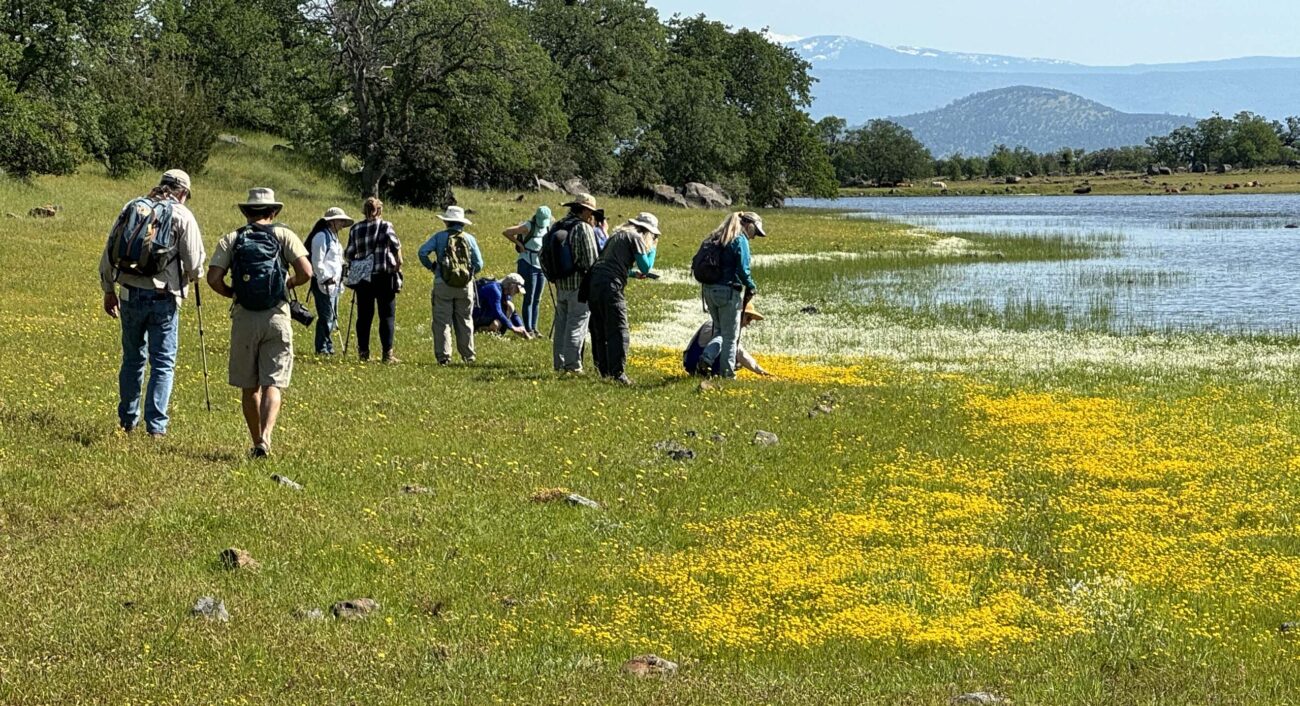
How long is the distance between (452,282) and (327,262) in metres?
1.83

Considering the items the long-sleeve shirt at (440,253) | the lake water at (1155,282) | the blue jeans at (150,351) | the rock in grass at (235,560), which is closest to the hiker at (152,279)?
the blue jeans at (150,351)

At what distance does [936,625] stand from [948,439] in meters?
6.67

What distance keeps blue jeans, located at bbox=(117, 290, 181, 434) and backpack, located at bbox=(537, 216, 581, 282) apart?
6.73m

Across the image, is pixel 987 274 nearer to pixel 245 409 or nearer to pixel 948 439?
pixel 948 439

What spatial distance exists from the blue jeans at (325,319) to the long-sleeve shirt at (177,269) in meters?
7.17

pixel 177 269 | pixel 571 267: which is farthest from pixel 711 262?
pixel 177 269

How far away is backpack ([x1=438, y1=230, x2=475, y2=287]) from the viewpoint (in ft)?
63.9

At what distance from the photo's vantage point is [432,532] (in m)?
10.3

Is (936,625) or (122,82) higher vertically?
(122,82)

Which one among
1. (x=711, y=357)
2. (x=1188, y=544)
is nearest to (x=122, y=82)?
(x=711, y=357)

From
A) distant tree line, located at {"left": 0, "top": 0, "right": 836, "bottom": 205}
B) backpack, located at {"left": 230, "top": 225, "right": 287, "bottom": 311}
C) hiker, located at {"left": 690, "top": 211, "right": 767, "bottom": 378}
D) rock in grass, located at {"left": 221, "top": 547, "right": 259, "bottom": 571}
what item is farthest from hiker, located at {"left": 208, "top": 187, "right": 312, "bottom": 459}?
distant tree line, located at {"left": 0, "top": 0, "right": 836, "bottom": 205}

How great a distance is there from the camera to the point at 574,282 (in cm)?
1864

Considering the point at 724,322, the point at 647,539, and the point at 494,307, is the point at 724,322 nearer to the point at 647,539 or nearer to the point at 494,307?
the point at 494,307

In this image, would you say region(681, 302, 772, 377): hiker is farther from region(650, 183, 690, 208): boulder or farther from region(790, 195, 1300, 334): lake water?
region(650, 183, 690, 208): boulder
